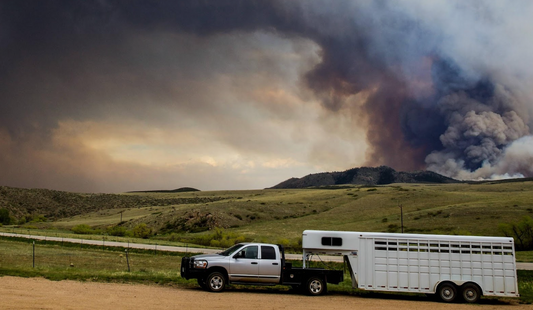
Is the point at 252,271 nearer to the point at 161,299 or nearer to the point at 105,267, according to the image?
the point at 161,299

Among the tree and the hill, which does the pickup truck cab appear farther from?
the hill

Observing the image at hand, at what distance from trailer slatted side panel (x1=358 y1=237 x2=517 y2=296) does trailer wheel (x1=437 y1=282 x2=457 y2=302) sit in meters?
0.27

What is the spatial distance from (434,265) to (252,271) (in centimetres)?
857

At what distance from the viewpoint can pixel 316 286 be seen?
2133cm

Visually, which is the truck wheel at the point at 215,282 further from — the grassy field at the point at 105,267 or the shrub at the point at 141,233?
the shrub at the point at 141,233

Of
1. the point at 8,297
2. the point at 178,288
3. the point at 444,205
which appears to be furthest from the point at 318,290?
the point at 444,205

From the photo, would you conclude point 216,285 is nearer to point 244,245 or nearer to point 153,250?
point 244,245

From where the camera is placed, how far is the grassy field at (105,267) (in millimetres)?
23250

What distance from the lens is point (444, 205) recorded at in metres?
105

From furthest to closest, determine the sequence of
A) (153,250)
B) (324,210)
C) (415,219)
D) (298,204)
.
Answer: (298,204) → (324,210) → (415,219) → (153,250)

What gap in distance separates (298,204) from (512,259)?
10644 centimetres

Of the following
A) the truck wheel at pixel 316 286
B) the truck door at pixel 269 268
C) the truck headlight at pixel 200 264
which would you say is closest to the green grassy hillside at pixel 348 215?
the truck wheel at pixel 316 286

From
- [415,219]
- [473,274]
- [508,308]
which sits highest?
[415,219]

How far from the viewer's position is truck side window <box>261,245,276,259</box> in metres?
21.2
